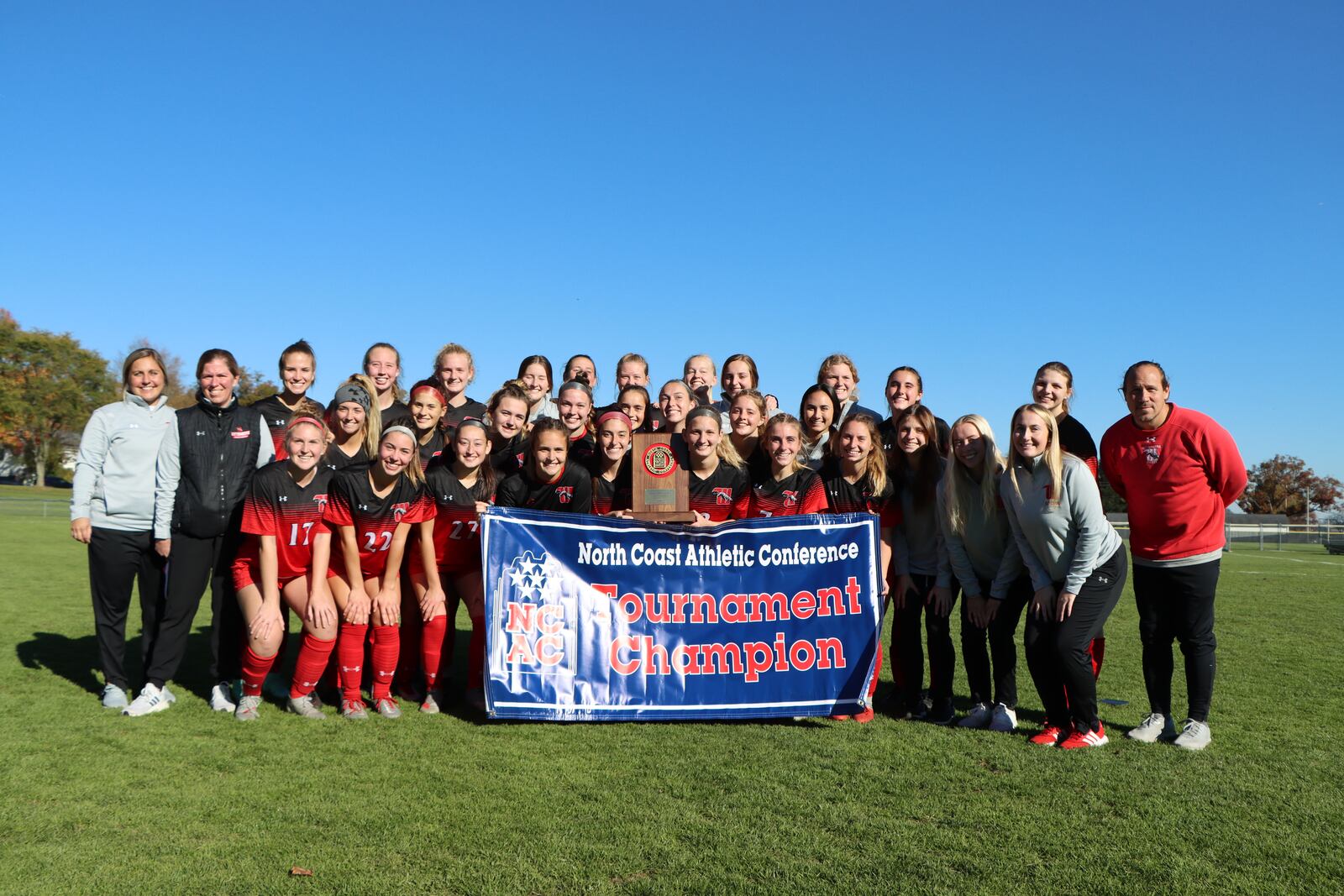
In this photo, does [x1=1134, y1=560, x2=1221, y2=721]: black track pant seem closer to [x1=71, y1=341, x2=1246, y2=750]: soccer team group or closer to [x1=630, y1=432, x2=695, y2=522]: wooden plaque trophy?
[x1=71, y1=341, x2=1246, y2=750]: soccer team group

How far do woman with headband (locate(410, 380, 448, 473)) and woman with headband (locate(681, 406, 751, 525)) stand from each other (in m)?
1.70

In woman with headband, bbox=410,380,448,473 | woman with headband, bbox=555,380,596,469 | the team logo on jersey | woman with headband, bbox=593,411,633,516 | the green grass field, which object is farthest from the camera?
woman with headband, bbox=555,380,596,469

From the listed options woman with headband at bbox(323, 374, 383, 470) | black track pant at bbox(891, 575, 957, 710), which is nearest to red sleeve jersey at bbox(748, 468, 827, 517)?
black track pant at bbox(891, 575, 957, 710)

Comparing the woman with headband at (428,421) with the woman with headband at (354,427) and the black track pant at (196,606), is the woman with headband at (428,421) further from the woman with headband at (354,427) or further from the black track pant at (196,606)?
the black track pant at (196,606)

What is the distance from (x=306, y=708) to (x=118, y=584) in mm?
1394

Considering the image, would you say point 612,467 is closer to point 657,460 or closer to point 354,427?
point 657,460

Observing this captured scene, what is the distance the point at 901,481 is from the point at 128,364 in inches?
193

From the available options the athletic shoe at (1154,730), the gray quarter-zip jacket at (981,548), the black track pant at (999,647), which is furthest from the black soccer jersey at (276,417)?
the athletic shoe at (1154,730)

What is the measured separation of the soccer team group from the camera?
203 inches

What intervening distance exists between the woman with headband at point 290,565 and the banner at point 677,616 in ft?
3.26

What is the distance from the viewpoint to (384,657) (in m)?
5.45

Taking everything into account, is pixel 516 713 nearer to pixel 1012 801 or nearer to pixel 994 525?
pixel 1012 801

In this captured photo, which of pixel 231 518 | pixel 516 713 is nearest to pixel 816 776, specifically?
pixel 516 713

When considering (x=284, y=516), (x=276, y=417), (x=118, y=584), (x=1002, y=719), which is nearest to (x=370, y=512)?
(x=284, y=516)
